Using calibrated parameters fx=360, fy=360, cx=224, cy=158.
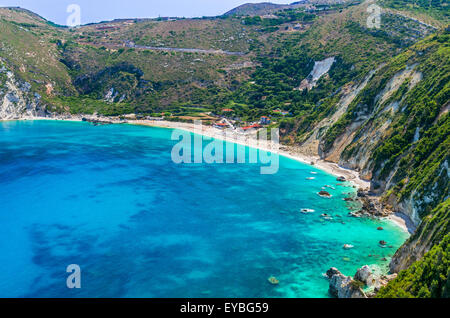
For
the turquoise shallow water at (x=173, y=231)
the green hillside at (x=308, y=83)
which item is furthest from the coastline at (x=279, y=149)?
the turquoise shallow water at (x=173, y=231)

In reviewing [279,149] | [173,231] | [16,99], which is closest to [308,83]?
[279,149]

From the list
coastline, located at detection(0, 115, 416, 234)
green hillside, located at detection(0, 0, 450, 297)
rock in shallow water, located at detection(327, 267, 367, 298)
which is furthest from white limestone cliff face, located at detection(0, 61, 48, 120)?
rock in shallow water, located at detection(327, 267, 367, 298)

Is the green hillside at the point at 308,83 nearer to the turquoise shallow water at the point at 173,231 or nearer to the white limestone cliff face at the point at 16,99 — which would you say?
the white limestone cliff face at the point at 16,99

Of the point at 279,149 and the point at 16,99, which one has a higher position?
the point at 16,99

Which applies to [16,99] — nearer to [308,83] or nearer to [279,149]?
[279,149]
